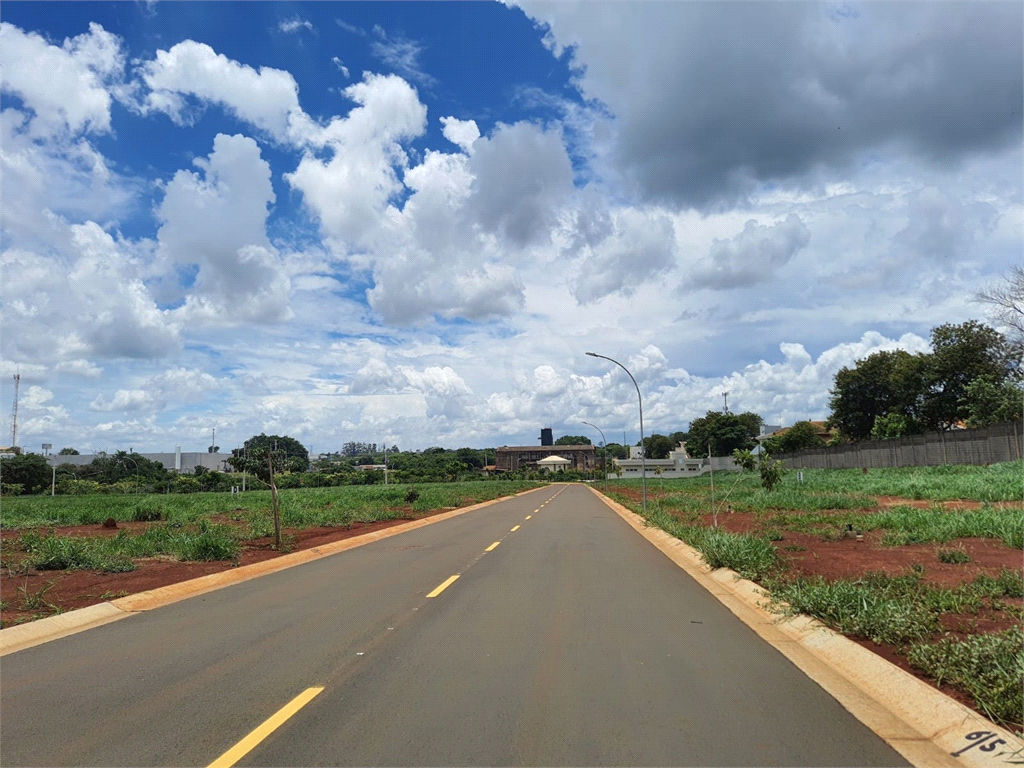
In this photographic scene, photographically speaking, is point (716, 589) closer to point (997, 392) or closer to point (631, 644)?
point (631, 644)

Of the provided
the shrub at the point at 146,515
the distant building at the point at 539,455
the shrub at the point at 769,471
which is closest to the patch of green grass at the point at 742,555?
the shrub at the point at 769,471

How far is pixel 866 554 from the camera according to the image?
1344cm

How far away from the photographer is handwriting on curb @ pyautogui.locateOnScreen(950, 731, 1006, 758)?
446 centimetres

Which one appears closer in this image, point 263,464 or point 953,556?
point 953,556

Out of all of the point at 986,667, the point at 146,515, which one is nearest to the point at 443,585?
the point at 986,667

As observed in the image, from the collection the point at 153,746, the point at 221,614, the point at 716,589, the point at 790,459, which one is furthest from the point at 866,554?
the point at 790,459

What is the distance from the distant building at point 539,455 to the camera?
577 feet

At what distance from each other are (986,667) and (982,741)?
113 centimetres

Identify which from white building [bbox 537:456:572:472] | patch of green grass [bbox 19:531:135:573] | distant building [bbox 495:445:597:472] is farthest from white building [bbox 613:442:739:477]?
patch of green grass [bbox 19:531:135:573]

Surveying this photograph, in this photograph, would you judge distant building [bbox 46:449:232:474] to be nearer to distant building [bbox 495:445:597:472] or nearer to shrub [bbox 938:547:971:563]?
distant building [bbox 495:445:597:472]

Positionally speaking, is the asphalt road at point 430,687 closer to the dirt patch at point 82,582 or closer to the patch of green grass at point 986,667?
the patch of green grass at point 986,667

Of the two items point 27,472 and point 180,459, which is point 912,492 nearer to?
point 27,472

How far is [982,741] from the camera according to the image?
14.9 feet

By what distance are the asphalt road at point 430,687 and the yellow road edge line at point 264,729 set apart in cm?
5
